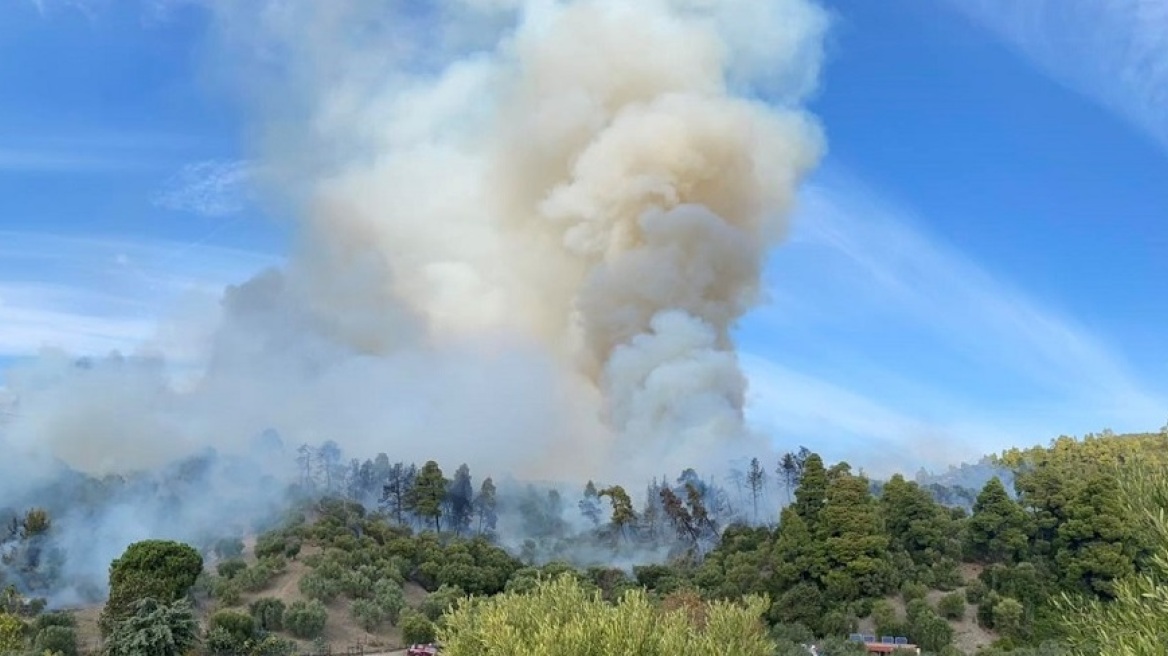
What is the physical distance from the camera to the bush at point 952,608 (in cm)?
3750

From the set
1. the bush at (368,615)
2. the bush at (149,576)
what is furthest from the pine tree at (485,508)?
the bush at (149,576)

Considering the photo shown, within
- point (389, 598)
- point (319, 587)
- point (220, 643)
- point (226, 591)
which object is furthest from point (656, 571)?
point (220, 643)

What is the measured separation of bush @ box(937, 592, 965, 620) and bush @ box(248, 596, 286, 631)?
2816 centimetres

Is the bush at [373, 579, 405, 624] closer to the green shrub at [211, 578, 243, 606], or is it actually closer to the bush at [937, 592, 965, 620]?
the green shrub at [211, 578, 243, 606]

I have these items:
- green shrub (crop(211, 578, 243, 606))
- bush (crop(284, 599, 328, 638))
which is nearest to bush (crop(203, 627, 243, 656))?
bush (crop(284, 599, 328, 638))

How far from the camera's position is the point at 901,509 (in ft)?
143

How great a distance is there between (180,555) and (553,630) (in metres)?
24.2

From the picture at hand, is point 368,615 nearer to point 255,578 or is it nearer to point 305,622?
point 305,622

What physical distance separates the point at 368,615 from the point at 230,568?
361 inches

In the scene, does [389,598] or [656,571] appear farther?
[656,571]

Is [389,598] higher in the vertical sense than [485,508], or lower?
lower

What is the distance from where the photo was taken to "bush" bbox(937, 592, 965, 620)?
37.5m

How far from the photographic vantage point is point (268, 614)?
3709 centimetres

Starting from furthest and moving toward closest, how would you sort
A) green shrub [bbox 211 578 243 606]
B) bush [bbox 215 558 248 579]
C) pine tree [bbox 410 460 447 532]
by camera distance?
pine tree [bbox 410 460 447 532]
bush [bbox 215 558 248 579]
green shrub [bbox 211 578 243 606]
